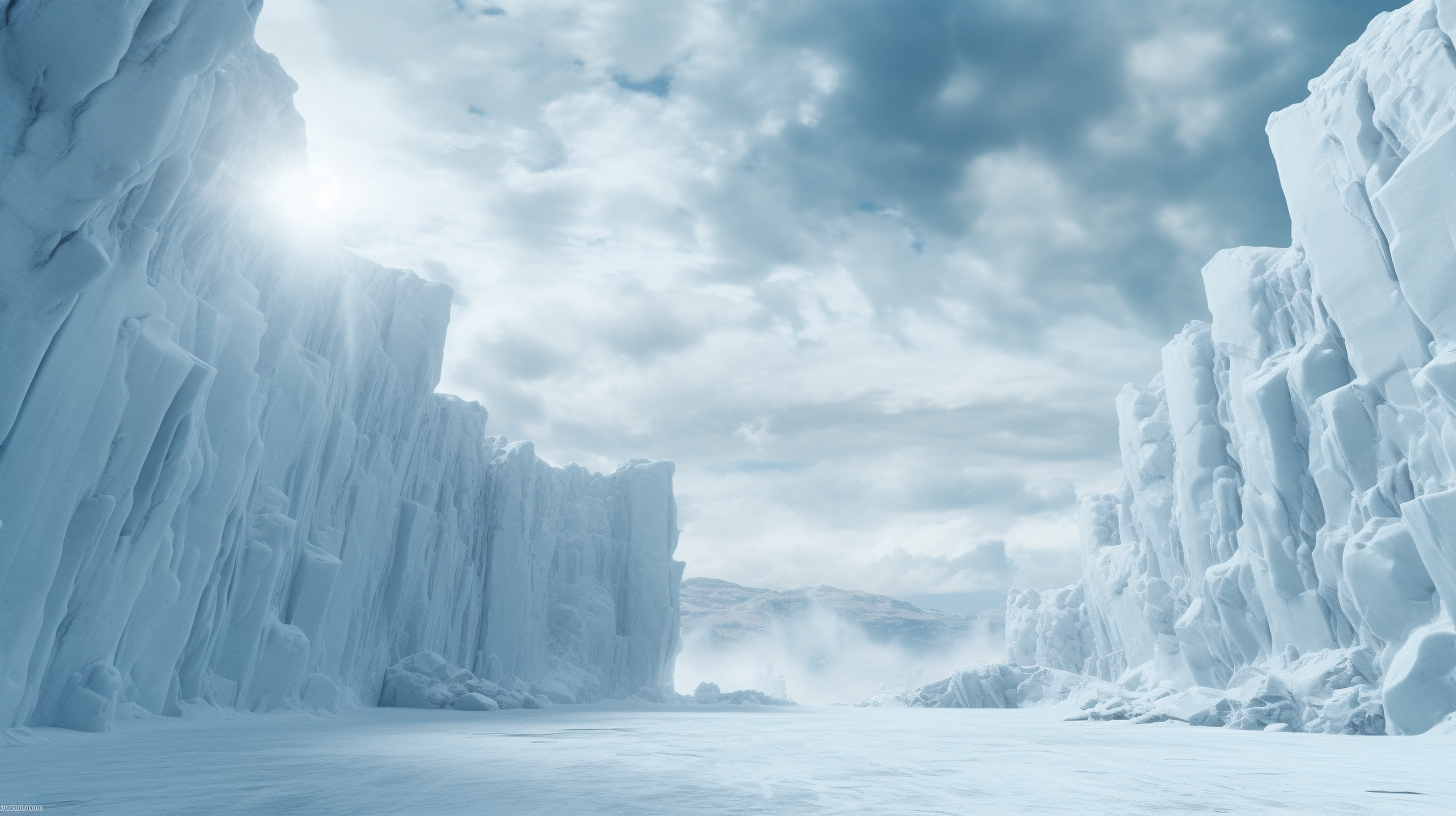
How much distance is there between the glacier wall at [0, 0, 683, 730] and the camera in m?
9.53

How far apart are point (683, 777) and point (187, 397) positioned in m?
10.7

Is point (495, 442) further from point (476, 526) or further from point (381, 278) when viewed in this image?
point (381, 278)

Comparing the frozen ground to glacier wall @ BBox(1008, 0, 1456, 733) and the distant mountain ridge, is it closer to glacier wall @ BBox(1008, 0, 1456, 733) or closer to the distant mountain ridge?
glacier wall @ BBox(1008, 0, 1456, 733)

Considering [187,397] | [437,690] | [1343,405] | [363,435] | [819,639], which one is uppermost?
[819,639]

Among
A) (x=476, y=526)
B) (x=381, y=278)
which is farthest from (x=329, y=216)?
(x=476, y=526)

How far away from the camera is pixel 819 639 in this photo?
162875 millimetres

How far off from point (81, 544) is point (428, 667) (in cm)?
2092

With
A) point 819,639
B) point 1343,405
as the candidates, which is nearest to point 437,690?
point 1343,405

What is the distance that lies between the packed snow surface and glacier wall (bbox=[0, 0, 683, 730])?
99.0 m

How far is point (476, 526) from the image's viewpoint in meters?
41.1

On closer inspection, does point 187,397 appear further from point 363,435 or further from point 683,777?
point 363,435

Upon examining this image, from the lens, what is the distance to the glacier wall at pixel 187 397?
9531 mm

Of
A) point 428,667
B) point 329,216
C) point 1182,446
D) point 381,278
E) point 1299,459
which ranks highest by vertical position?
point 381,278

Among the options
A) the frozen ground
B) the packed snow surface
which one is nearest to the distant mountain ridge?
the packed snow surface
